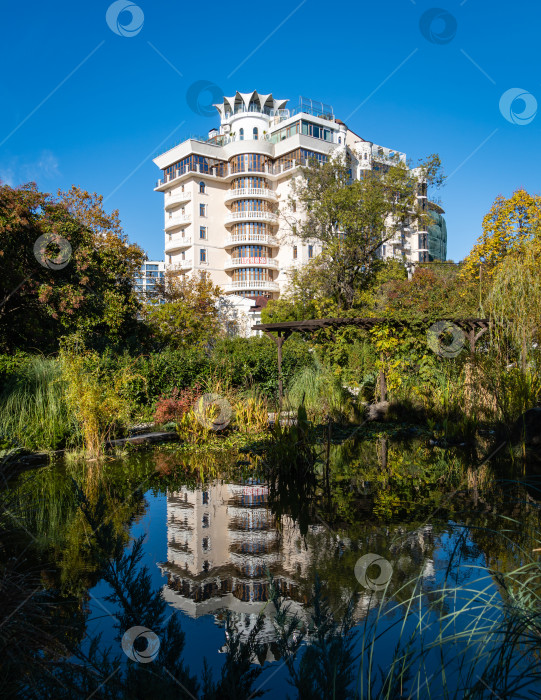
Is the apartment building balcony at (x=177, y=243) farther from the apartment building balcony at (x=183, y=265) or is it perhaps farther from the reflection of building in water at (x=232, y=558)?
the reflection of building in water at (x=232, y=558)

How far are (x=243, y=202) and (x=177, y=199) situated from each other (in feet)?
19.2

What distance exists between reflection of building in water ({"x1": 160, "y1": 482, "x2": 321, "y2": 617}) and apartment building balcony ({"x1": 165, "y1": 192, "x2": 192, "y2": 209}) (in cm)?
4169

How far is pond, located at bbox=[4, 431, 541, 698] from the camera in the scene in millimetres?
2449

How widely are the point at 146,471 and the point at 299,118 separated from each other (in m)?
42.1

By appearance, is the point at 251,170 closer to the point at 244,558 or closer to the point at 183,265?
the point at 183,265

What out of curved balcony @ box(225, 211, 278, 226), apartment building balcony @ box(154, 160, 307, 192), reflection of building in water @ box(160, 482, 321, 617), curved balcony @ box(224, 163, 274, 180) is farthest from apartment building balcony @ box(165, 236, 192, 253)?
reflection of building in water @ box(160, 482, 321, 617)

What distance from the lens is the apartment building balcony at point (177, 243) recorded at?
44031mm

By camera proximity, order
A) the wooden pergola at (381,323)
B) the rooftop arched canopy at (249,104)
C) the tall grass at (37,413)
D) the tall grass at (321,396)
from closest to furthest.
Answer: the tall grass at (37,413) → the tall grass at (321,396) → the wooden pergola at (381,323) → the rooftop arched canopy at (249,104)

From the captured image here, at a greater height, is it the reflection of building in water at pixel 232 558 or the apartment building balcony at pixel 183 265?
the apartment building balcony at pixel 183 265

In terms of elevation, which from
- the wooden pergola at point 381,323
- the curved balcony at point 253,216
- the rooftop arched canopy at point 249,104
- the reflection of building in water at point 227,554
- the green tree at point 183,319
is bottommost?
the reflection of building in water at point 227,554

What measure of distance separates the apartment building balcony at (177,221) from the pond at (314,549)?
3912 centimetres

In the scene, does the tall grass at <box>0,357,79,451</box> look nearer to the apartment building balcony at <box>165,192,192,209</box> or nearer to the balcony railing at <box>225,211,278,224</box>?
the balcony railing at <box>225,211,278,224</box>

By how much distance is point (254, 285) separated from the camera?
1689 inches

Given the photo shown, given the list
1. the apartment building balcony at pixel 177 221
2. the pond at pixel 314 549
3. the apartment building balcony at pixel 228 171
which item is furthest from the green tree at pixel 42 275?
the apartment building balcony at pixel 228 171
